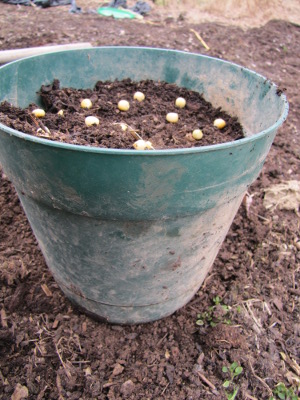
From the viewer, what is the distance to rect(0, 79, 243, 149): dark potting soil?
1.28m

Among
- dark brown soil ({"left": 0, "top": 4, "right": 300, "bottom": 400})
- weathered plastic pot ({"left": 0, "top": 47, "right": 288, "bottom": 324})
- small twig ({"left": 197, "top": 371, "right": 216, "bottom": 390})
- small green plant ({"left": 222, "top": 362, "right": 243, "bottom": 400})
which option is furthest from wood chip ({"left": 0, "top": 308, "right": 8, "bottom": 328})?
small green plant ({"left": 222, "top": 362, "right": 243, "bottom": 400})

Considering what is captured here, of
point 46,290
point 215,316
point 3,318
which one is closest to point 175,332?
point 215,316

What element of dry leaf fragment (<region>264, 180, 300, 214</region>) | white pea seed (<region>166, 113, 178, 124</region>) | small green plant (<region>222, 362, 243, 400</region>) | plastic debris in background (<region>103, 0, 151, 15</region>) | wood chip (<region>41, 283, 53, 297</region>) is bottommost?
wood chip (<region>41, 283, 53, 297</region>)

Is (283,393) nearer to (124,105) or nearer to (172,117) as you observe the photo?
(172,117)

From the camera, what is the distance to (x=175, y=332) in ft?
5.49

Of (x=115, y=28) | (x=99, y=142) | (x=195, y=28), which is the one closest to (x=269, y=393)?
(x=99, y=142)

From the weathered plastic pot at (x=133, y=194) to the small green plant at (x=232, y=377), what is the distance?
0.36 meters

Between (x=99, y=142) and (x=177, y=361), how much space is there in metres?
1.07

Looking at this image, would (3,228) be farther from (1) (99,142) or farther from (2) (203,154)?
(2) (203,154)

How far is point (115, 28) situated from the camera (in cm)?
484

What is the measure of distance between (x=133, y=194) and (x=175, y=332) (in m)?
1.03

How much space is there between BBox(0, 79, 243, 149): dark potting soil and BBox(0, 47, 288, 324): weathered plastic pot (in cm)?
10

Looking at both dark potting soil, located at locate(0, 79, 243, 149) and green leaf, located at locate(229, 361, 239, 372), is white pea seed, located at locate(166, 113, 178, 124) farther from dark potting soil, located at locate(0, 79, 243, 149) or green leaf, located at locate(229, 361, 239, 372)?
green leaf, located at locate(229, 361, 239, 372)

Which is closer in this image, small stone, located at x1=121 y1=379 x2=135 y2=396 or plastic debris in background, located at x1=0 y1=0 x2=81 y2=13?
small stone, located at x1=121 y1=379 x2=135 y2=396
